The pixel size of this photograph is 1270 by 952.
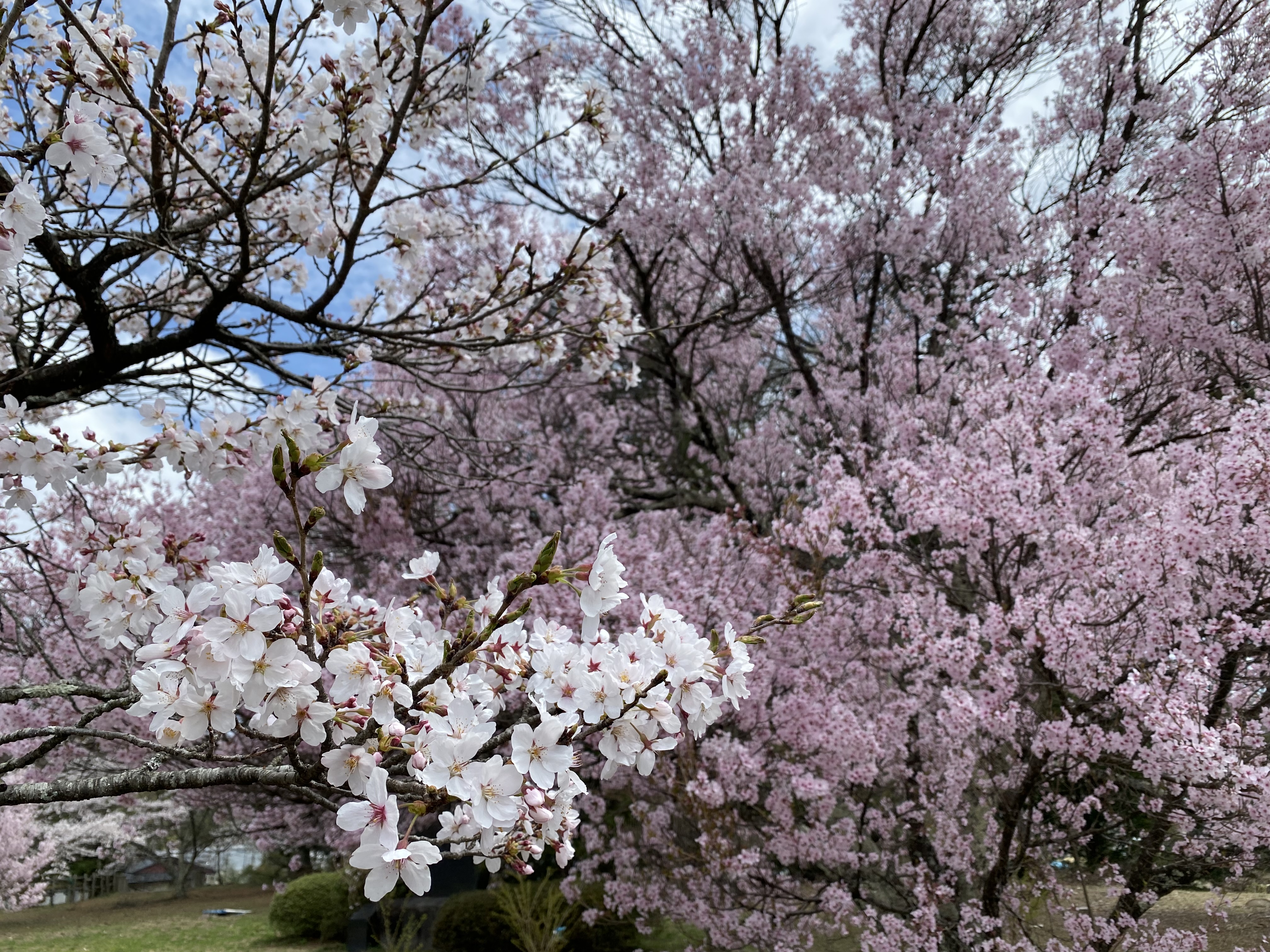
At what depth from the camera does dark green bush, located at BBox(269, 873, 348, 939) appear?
12.4 metres

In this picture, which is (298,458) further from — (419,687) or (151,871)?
(151,871)

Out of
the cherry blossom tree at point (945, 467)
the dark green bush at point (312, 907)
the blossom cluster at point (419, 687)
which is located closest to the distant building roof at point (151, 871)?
the dark green bush at point (312, 907)

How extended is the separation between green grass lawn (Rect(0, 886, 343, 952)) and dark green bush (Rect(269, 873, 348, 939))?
0.24 m

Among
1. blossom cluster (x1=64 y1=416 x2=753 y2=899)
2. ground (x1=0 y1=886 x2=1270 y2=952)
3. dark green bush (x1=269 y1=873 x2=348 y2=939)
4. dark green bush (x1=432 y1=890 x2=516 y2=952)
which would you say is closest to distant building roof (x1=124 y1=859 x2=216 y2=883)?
ground (x1=0 y1=886 x2=1270 y2=952)

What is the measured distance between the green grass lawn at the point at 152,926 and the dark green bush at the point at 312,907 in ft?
0.78

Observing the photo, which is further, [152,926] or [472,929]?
[152,926]

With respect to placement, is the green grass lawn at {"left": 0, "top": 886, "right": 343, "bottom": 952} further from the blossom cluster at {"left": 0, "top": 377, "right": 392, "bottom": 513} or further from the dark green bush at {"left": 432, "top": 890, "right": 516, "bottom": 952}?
the blossom cluster at {"left": 0, "top": 377, "right": 392, "bottom": 513}

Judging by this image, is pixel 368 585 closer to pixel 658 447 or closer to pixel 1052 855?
pixel 658 447

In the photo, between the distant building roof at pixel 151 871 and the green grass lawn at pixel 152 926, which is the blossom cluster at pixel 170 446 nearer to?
the green grass lawn at pixel 152 926

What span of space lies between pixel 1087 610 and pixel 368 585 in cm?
630

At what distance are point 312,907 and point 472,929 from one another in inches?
209

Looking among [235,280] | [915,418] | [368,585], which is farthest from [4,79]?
[915,418]

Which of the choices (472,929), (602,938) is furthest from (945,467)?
(472,929)

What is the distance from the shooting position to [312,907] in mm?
12641
